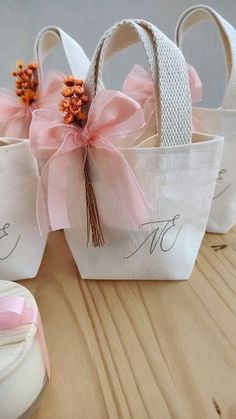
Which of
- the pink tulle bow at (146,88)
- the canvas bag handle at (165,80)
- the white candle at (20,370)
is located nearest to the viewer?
the white candle at (20,370)

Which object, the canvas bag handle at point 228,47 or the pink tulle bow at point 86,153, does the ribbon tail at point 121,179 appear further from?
the canvas bag handle at point 228,47

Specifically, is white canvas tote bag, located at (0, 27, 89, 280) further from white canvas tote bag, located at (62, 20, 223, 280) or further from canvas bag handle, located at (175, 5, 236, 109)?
canvas bag handle, located at (175, 5, 236, 109)

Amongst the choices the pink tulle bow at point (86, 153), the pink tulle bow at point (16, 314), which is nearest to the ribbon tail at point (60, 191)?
the pink tulle bow at point (86, 153)

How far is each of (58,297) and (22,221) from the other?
10 centimetres

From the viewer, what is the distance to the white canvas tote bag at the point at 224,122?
0.46 metres

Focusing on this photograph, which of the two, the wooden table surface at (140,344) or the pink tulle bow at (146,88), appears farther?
the pink tulle bow at (146,88)

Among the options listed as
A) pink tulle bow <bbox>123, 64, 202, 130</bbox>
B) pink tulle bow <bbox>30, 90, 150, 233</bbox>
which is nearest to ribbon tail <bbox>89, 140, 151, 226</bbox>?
pink tulle bow <bbox>30, 90, 150, 233</bbox>

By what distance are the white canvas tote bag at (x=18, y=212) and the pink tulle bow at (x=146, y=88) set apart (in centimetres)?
9

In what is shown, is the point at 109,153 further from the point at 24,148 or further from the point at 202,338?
the point at 202,338

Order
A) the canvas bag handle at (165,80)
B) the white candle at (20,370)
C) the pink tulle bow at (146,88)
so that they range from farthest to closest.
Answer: the pink tulle bow at (146,88) < the canvas bag handle at (165,80) < the white candle at (20,370)

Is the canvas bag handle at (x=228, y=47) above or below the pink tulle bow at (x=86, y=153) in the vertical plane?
above

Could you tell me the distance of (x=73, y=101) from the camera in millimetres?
377

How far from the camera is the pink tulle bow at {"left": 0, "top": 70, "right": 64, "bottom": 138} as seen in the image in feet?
1.65

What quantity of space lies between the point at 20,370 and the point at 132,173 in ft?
0.68
